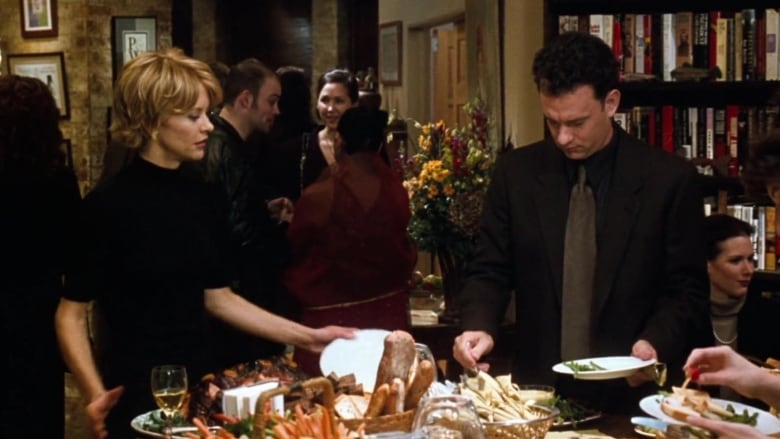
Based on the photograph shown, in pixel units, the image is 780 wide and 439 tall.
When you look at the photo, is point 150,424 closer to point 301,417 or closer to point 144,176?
point 301,417

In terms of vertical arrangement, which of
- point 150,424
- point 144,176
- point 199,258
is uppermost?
point 144,176

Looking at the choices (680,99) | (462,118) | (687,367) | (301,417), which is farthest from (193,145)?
(462,118)

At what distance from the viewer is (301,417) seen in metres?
2.21

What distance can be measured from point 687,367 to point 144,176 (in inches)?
53.2

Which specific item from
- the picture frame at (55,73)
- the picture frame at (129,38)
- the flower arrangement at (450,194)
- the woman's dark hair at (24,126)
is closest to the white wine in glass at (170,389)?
the woman's dark hair at (24,126)

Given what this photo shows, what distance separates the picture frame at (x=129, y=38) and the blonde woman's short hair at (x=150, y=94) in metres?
5.73

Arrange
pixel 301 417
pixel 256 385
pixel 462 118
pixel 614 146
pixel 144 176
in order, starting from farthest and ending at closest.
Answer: pixel 462 118
pixel 614 146
pixel 144 176
pixel 256 385
pixel 301 417

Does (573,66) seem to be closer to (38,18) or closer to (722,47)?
(722,47)

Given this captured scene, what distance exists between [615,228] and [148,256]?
115cm

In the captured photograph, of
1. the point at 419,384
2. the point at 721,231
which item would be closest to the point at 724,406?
the point at 419,384

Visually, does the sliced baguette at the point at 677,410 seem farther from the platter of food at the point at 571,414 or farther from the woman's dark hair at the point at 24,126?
the woman's dark hair at the point at 24,126

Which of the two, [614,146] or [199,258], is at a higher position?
[614,146]

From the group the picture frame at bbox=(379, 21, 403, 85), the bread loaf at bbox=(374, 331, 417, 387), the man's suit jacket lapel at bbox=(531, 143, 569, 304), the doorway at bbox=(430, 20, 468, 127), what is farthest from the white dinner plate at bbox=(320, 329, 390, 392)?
the picture frame at bbox=(379, 21, 403, 85)

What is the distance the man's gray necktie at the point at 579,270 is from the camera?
3.21 m
